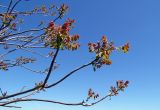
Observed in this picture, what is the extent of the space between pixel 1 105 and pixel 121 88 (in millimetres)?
2864

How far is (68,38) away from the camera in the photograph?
662cm

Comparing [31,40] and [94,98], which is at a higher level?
[31,40]

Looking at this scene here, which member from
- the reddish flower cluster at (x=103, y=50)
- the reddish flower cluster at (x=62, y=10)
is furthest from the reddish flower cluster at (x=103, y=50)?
the reddish flower cluster at (x=62, y=10)

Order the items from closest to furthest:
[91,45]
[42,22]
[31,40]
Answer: [91,45] → [31,40] → [42,22]

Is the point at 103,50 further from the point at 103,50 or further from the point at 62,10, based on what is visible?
the point at 62,10

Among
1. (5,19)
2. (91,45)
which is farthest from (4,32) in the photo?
(91,45)

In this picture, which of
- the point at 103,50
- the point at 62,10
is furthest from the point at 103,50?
the point at 62,10

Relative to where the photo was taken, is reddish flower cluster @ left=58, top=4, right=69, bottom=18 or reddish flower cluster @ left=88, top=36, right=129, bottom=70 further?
reddish flower cluster @ left=58, top=4, right=69, bottom=18

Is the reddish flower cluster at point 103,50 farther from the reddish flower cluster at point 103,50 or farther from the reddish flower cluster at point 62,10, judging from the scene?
the reddish flower cluster at point 62,10

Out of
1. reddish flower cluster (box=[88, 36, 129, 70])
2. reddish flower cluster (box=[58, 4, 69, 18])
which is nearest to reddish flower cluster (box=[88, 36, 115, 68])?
reddish flower cluster (box=[88, 36, 129, 70])

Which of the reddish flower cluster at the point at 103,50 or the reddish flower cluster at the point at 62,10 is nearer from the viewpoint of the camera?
the reddish flower cluster at the point at 103,50

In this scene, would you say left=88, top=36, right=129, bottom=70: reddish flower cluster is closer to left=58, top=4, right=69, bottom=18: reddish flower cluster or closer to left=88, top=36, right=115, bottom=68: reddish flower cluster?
left=88, top=36, right=115, bottom=68: reddish flower cluster

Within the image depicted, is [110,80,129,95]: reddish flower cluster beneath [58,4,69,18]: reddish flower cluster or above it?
beneath

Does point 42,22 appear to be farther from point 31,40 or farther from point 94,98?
point 94,98
